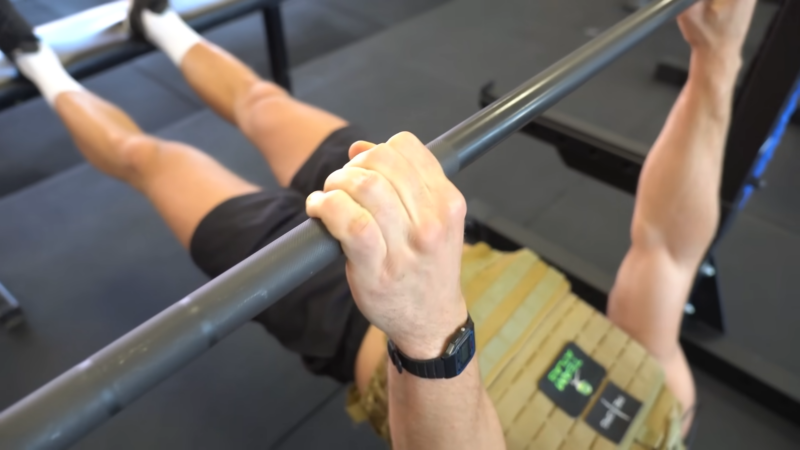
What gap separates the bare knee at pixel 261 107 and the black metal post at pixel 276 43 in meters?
0.61

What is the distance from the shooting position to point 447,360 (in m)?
0.67

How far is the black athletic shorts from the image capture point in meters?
1.17

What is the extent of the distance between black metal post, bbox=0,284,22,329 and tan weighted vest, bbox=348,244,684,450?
1177 mm

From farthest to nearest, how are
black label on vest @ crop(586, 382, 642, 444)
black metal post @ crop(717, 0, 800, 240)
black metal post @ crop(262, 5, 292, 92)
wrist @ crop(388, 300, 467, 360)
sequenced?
1. black metal post @ crop(262, 5, 292, 92)
2. black metal post @ crop(717, 0, 800, 240)
3. black label on vest @ crop(586, 382, 642, 444)
4. wrist @ crop(388, 300, 467, 360)

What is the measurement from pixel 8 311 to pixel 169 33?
37.6 inches

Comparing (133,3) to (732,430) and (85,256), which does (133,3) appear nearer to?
(85,256)

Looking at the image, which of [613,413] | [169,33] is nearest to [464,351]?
[613,413]

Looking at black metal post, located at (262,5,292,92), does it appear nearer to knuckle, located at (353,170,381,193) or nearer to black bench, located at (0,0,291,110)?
black bench, located at (0,0,291,110)

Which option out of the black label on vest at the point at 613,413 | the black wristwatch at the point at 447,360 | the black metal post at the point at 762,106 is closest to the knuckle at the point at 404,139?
the black wristwatch at the point at 447,360

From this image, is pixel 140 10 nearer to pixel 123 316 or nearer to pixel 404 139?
pixel 123 316

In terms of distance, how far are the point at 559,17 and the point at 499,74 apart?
82 cm

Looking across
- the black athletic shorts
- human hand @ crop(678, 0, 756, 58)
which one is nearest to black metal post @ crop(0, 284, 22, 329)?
the black athletic shorts

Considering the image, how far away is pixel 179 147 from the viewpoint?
146 centimetres

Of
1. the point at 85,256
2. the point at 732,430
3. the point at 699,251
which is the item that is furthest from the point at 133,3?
the point at 732,430
